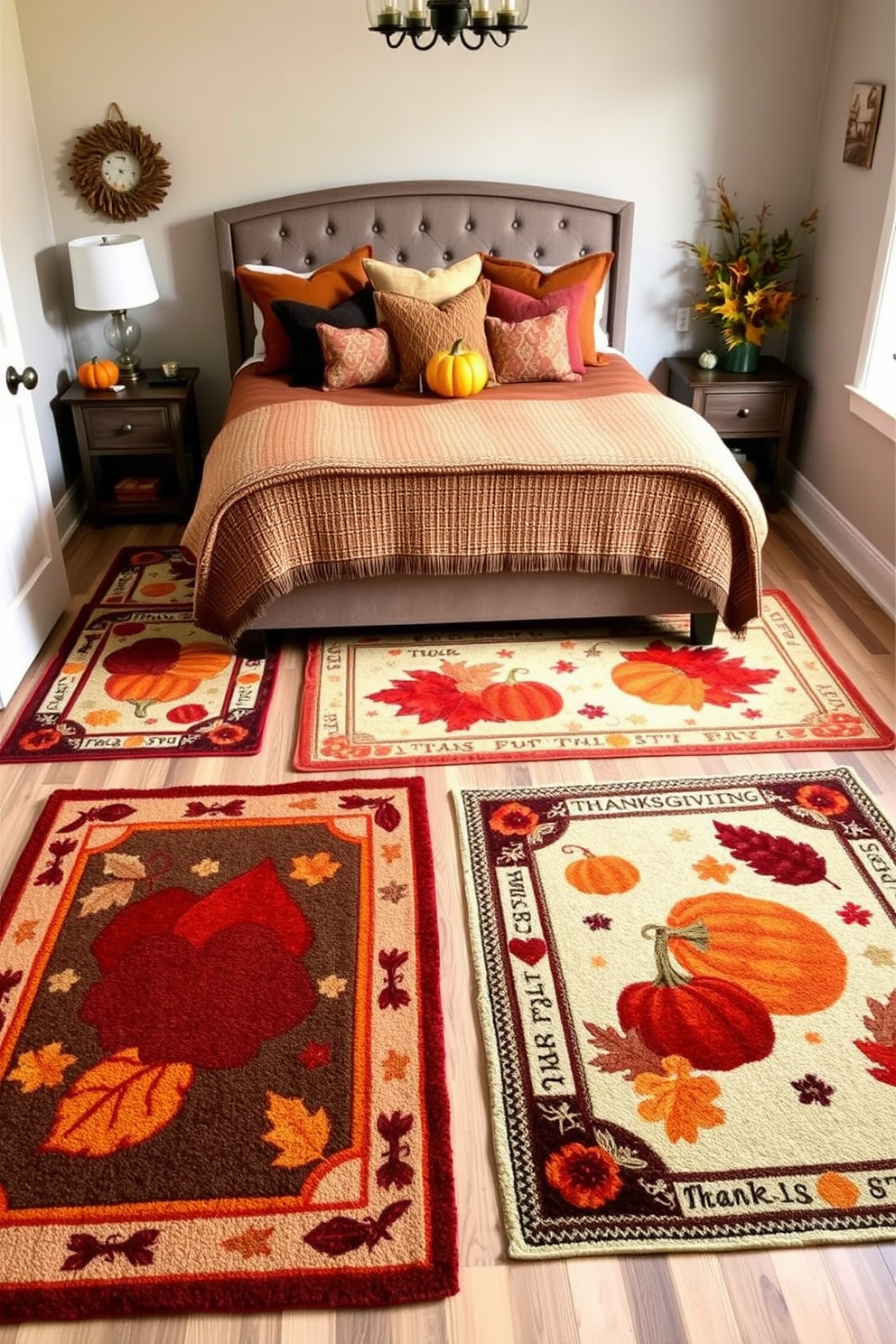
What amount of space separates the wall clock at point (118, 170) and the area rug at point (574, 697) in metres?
2.14

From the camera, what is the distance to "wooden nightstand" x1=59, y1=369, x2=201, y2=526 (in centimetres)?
421

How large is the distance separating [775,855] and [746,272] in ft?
9.05

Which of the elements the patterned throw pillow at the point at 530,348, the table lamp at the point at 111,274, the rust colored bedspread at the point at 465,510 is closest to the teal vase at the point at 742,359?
the patterned throw pillow at the point at 530,348

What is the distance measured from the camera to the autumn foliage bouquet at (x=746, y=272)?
172 inches

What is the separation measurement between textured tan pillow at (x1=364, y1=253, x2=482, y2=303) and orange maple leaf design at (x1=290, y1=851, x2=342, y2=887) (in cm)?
237

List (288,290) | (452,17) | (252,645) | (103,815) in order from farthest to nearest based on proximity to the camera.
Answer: (288,290), (252,645), (452,17), (103,815)

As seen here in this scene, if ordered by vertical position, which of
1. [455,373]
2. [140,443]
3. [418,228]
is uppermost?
[418,228]

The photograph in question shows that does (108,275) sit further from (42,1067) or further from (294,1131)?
(294,1131)

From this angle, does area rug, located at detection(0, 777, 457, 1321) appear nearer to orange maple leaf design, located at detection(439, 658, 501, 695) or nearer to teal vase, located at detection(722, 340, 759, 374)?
orange maple leaf design, located at detection(439, 658, 501, 695)

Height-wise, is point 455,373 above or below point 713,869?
above

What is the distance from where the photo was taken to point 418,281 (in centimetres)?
407

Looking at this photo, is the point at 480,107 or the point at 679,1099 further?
the point at 480,107

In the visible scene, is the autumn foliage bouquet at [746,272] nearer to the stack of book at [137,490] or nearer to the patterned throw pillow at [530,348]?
the patterned throw pillow at [530,348]

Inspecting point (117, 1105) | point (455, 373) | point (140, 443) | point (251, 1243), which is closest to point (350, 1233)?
point (251, 1243)
